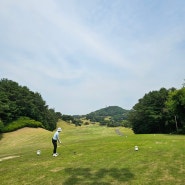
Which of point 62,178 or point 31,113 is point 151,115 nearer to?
point 31,113

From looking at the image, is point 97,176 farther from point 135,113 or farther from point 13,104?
point 135,113

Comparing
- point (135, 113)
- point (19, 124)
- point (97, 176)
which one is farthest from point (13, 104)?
point (97, 176)

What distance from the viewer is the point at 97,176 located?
1415 centimetres

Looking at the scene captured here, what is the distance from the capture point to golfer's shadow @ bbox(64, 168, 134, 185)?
518 inches

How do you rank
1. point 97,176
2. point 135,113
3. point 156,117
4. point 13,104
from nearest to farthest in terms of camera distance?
point 97,176, point 13,104, point 156,117, point 135,113

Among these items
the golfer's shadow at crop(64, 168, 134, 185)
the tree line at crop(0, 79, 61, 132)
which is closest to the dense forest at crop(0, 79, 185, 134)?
the tree line at crop(0, 79, 61, 132)

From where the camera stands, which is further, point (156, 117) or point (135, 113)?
point (135, 113)

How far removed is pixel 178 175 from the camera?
13914 mm

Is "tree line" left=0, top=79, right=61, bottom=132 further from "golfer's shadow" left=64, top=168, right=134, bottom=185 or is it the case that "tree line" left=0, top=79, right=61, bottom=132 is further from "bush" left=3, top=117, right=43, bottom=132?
"golfer's shadow" left=64, top=168, right=134, bottom=185

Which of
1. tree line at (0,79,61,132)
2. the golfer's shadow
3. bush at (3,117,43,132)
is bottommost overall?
the golfer's shadow

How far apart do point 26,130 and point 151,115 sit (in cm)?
4197

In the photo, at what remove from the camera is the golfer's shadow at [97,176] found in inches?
518

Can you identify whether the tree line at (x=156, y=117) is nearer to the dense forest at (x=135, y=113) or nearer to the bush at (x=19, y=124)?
the dense forest at (x=135, y=113)

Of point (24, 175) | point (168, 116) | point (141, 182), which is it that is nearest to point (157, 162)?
point (141, 182)
